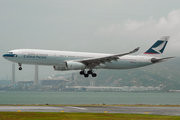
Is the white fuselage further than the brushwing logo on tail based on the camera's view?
No

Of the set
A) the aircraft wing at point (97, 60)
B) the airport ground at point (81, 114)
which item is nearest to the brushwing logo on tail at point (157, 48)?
the aircraft wing at point (97, 60)

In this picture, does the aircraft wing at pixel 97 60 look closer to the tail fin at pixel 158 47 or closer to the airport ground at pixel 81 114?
the tail fin at pixel 158 47

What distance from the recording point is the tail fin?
209 ft

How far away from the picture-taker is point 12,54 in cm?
5088

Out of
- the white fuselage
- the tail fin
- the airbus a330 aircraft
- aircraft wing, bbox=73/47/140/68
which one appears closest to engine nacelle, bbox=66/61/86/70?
the airbus a330 aircraft

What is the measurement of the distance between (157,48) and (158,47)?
344 mm

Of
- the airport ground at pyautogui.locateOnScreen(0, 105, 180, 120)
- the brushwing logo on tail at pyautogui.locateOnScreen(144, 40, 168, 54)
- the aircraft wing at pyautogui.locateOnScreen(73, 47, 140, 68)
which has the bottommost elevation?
the airport ground at pyautogui.locateOnScreen(0, 105, 180, 120)

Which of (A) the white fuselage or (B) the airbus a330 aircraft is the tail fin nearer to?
(B) the airbus a330 aircraft

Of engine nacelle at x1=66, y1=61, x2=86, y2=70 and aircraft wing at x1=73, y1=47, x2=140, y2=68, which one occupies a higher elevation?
aircraft wing at x1=73, y1=47, x2=140, y2=68

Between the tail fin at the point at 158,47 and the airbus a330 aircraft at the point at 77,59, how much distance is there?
1.01 ft

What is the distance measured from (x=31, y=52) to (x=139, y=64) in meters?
23.8

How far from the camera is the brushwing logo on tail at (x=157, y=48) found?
6384 cm

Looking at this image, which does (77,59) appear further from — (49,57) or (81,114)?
(81,114)

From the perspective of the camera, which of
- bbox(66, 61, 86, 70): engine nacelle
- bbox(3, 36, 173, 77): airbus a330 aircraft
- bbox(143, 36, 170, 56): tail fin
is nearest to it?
bbox(3, 36, 173, 77): airbus a330 aircraft
